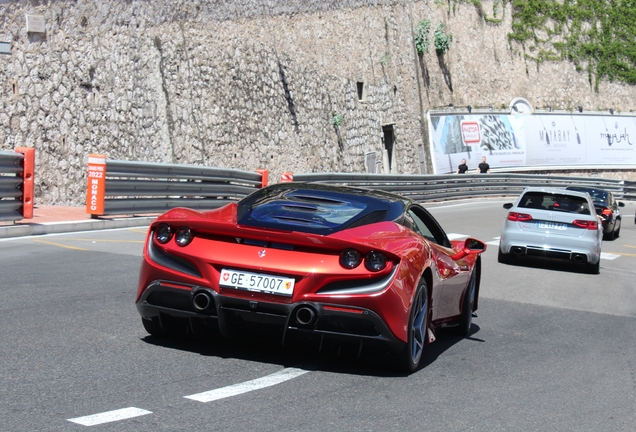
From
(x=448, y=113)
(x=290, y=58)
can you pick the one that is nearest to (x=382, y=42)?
(x=448, y=113)

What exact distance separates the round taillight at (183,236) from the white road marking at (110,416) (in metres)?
→ 1.62

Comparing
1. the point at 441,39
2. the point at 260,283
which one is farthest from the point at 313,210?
the point at 441,39

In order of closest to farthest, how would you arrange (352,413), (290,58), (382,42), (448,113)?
(352,413)
(290,58)
(382,42)
(448,113)

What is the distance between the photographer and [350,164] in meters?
36.6

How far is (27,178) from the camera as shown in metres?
14.4

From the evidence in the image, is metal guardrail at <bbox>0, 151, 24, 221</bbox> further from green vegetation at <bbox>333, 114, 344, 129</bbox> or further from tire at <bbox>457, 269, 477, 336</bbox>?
green vegetation at <bbox>333, 114, 344, 129</bbox>

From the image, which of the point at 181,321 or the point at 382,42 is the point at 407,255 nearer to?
the point at 181,321

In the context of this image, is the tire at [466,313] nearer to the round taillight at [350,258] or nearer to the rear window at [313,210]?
the rear window at [313,210]

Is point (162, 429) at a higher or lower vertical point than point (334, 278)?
lower

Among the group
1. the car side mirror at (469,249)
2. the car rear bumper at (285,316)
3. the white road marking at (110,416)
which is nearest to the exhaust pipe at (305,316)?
the car rear bumper at (285,316)

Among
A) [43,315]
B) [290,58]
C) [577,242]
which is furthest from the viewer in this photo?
[290,58]

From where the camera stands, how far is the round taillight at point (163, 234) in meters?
6.39

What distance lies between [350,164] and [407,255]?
30.5m

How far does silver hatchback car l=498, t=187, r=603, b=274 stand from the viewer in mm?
15391
